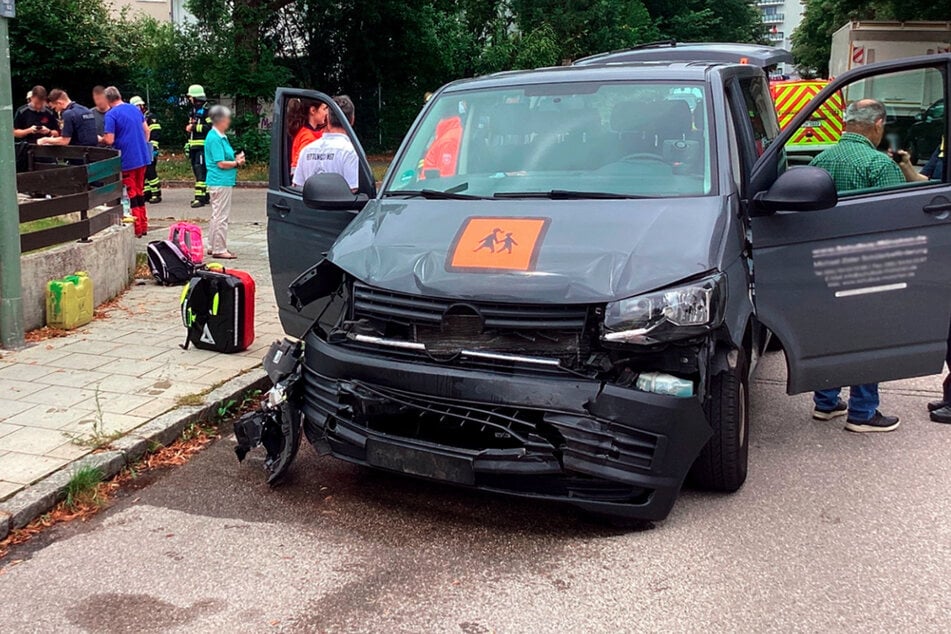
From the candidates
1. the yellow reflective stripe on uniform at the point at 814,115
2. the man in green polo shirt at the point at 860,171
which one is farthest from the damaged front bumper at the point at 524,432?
the yellow reflective stripe on uniform at the point at 814,115

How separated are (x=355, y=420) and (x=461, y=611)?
3.50 feet

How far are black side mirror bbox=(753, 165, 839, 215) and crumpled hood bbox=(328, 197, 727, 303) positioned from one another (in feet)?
1.17

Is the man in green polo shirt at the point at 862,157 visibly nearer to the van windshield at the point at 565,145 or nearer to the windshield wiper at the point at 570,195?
the van windshield at the point at 565,145

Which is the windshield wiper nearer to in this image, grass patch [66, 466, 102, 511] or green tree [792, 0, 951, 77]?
grass patch [66, 466, 102, 511]

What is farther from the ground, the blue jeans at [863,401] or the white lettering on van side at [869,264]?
the white lettering on van side at [869,264]

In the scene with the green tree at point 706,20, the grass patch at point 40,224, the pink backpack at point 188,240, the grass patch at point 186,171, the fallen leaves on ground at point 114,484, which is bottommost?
the fallen leaves on ground at point 114,484

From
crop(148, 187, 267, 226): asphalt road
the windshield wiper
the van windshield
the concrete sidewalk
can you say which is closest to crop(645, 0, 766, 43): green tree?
crop(148, 187, 267, 226): asphalt road

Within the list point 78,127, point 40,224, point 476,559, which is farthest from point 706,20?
point 476,559

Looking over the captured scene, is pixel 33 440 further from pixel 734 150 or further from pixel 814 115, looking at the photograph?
pixel 814 115

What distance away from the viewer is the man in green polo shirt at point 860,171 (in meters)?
5.31

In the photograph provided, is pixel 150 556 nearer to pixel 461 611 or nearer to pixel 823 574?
pixel 461 611

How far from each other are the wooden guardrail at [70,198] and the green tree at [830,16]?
2867 cm

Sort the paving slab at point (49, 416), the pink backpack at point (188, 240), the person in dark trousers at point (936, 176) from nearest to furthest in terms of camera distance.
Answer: the person in dark trousers at point (936, 176) → the paving slab at point (49, 416) → the pink backpack at point (188, 240)

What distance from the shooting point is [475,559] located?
13.3 feet
